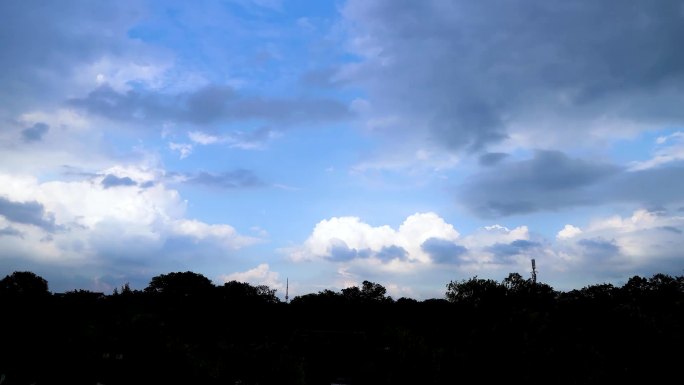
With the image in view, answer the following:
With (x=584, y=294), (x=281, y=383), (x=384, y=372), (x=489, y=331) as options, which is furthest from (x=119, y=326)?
(x=584, y=294)

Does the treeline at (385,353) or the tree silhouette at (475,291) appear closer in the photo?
the treeline at (385,353)

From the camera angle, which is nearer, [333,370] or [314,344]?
[333,370]

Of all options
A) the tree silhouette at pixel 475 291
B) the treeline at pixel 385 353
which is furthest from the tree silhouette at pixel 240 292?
the treeline at pixel 385 353

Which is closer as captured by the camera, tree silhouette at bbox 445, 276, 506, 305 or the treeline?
the treeline

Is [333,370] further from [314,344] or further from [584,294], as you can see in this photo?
[584,294]

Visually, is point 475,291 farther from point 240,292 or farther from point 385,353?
point 385,353

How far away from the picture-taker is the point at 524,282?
97125 mm

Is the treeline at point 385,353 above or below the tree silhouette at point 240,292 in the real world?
below

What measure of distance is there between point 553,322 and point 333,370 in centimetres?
2172

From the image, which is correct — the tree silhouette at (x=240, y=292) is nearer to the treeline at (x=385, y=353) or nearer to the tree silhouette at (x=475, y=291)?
the tree silhouette at (x=475, y=291)

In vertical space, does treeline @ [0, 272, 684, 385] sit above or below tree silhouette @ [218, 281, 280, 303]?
below

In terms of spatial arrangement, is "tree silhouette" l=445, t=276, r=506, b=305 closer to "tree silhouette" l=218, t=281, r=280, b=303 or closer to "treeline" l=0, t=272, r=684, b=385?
"tree silhouette" l=218, t=281, r=280, b=303

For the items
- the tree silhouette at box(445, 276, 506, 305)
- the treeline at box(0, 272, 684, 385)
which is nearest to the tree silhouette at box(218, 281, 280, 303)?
the tree silhouette at box(445, 276, 506, 305)

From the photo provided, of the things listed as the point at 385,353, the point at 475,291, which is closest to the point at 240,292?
the point at 475,291
